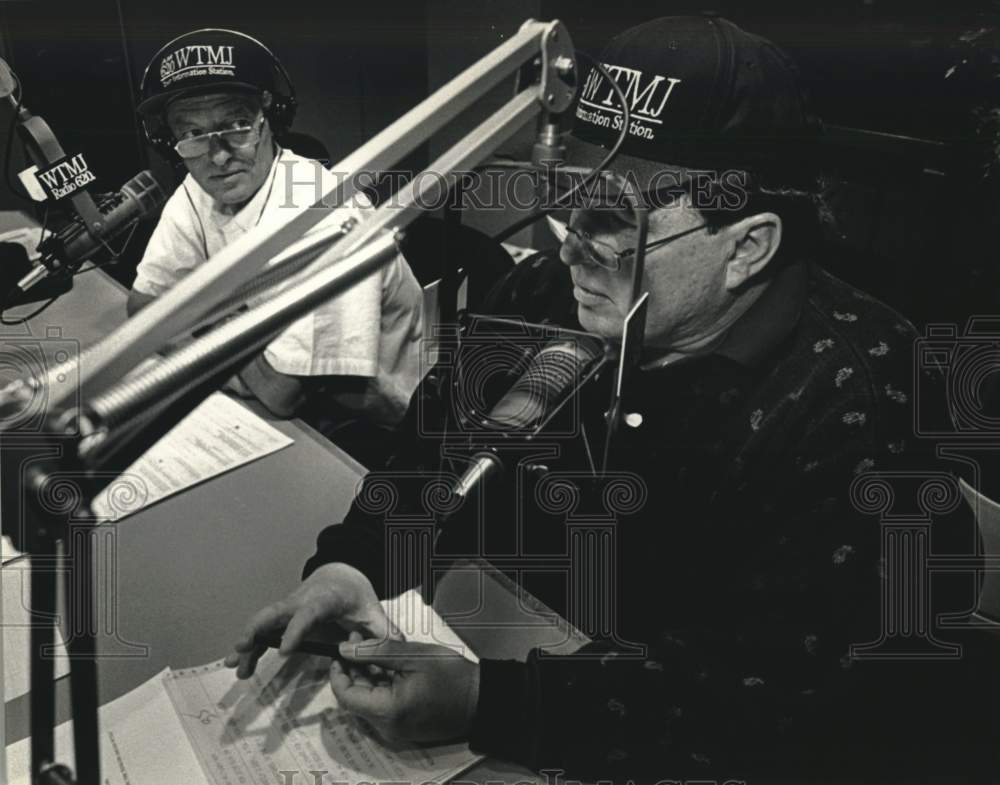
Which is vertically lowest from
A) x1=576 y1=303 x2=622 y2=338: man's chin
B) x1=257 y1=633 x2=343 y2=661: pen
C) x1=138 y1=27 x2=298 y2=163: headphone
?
x1=257 y1=633 x2=343 y2=661: pen

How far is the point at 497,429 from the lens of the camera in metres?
0.82

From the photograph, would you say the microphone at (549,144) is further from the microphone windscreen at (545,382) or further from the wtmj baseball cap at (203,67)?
the wtmj baseball cap at (203,67)

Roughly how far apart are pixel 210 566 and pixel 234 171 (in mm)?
455

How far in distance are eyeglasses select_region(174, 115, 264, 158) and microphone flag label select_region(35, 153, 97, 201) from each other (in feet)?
0.37

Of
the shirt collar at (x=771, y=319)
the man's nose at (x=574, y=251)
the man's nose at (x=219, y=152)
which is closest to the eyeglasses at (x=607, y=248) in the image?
the man's nose at (x=574, y=251)

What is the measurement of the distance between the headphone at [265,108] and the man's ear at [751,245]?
0.50 meters

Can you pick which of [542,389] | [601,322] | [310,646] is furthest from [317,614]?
[601,322]

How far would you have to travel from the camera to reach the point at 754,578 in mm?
853

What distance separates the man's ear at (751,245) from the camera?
2.96 ft

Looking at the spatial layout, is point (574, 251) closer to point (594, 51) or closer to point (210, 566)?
point (594, 51)

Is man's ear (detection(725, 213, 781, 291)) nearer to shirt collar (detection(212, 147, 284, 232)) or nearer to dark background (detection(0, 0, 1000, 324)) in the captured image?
dark background (detection(0, 0, 1000, 324))

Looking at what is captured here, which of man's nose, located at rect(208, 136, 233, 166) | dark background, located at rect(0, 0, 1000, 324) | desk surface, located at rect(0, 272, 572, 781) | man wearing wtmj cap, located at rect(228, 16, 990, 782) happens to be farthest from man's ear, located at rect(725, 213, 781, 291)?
man's nose, located at rect(208, 136, 233, 166)

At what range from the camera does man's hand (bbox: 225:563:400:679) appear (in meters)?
0.84

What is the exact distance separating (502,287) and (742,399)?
14.8 inches
